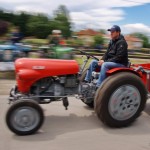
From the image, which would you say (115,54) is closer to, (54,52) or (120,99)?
(120,99)

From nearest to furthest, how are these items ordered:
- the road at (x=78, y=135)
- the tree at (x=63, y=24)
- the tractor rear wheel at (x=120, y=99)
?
the road at (x=78, y=135) → the tractor rear wheel at (x=120, y=99) → the tree at (x=63, y=24)

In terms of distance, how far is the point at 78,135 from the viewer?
5.14 metres

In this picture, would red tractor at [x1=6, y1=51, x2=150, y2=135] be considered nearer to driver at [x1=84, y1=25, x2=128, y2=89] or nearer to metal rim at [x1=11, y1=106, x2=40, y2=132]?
metal rim at [x1=11, y1=106, x2=40, y2=132]

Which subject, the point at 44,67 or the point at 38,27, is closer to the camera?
the point at 44,67

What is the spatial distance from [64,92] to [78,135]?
955mm

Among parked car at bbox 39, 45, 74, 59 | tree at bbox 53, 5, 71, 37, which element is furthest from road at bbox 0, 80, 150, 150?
tree at bbox 53, 5, 71, 37

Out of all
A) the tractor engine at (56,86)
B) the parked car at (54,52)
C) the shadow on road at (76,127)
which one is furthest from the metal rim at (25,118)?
the parked car at (54,52)

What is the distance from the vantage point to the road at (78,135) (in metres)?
4.67

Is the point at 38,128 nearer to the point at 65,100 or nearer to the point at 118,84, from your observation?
the point at 65,100

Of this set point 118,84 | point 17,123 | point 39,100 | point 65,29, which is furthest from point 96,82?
point 65,29

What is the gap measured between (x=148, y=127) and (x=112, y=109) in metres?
0.73

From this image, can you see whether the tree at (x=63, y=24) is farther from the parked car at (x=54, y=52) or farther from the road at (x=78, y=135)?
the road at (x=78, y=135)

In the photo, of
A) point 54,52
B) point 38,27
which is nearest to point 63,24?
point 38,27

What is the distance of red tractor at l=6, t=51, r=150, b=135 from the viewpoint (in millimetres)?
5090
